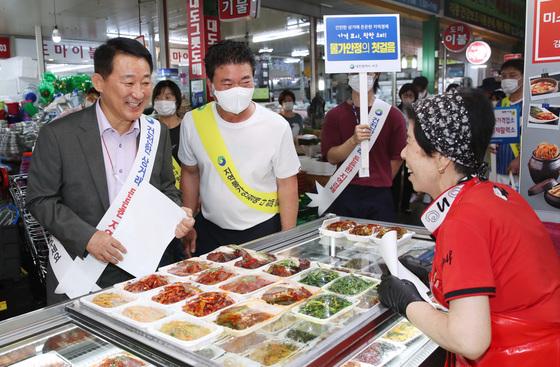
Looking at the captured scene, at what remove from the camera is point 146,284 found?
1.91 metres

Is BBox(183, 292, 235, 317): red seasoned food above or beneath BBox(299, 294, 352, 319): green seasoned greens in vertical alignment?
above

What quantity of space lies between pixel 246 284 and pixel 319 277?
302mm

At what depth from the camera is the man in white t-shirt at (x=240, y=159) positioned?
2686 millimetres

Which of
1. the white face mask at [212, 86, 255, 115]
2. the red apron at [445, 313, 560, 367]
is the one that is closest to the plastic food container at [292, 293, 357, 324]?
the red apron at [445, 313, 560, 367]

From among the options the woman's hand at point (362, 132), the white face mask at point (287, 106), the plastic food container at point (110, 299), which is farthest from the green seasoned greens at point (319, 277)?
the white face mask at point (287, 106)

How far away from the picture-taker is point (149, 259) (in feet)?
7.23

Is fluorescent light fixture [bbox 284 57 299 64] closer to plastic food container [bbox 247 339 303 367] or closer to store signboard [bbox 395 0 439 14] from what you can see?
store signboard [bbox 395 0 439 14]

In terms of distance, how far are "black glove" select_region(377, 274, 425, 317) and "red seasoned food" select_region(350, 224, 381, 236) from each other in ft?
2.67

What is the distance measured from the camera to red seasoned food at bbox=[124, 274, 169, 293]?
188 cm

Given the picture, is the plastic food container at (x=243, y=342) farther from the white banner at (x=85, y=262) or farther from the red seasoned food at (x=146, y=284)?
the white banner at (x=85, y=262)

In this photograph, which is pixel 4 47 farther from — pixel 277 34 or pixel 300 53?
pixel 300 53

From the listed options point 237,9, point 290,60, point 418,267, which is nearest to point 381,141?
point 418,267

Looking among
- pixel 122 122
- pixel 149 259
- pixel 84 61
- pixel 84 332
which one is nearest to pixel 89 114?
pixel 122 122

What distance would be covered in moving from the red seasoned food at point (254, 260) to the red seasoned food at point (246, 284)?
0.42 ft
